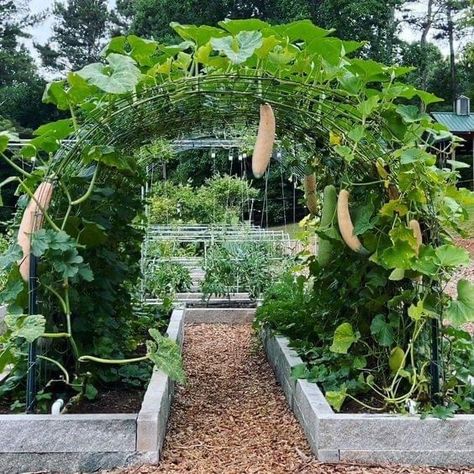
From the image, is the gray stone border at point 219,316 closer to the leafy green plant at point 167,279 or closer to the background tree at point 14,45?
the leafy green plant at point 167,279

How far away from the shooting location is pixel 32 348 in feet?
9.55

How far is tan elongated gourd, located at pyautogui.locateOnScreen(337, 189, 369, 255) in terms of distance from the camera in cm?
304

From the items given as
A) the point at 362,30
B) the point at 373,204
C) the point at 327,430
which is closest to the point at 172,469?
the point at 327,430

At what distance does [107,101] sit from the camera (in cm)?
286

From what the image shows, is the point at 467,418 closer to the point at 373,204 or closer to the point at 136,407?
the point at 373,204

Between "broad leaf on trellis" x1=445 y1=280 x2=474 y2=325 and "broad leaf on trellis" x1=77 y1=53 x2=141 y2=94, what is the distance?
175cm

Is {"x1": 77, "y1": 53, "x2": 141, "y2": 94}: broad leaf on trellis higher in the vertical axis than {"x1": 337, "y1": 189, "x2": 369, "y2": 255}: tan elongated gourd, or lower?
higher

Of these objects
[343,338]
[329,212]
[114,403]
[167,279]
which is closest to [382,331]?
[343,338]

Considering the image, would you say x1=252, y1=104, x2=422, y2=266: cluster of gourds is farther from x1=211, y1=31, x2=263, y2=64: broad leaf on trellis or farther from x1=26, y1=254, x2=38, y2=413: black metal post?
x1=26, y1=254, x2=38, y2=413: black metal post

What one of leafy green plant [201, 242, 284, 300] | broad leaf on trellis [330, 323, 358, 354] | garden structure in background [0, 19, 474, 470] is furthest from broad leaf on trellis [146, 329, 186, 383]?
leafy green plant [201, 242, 284, 300]

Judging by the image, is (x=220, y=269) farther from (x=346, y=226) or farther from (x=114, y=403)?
(x=346, y=226)

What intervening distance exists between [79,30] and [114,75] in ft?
98.0

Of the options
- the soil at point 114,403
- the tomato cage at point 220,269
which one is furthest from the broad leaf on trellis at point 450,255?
the tomato cage at point 220,269

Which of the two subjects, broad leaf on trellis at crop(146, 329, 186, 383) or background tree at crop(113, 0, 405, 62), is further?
background tree at crop(113, 0, 405, 62)
